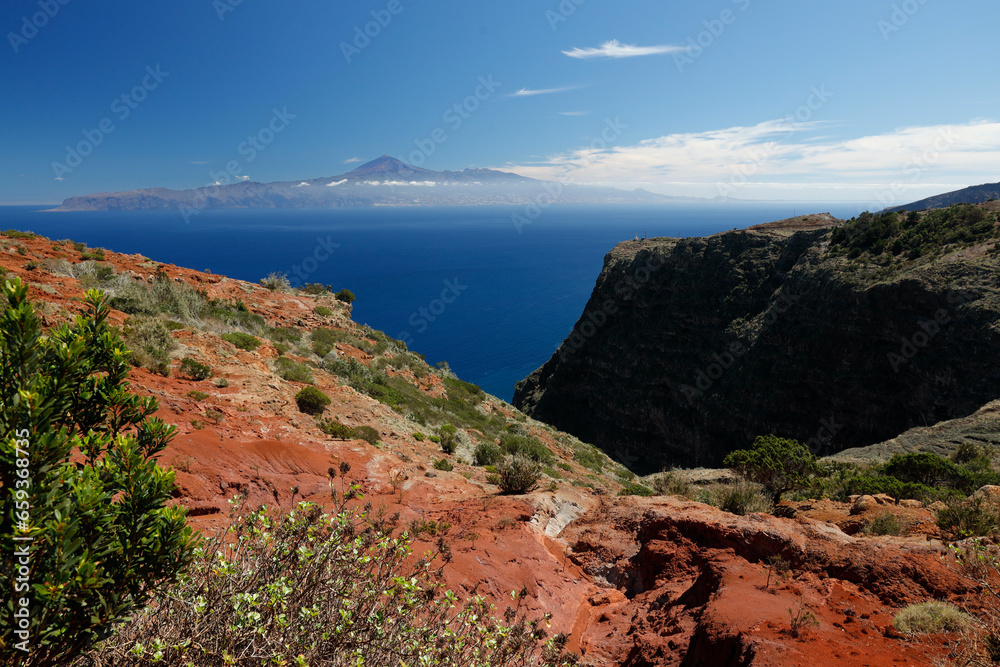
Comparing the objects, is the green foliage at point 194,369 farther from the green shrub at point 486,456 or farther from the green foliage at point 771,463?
the green foliage at point 771,463

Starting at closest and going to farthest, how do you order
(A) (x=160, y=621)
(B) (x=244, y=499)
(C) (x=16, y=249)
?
1. (A) (x=160, y=621)
2. (B) (x=244, y=499)
3. (C) (x=16, y=249)

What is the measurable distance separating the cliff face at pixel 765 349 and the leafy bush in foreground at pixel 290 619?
37388 mm

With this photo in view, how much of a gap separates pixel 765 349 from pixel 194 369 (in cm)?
4464

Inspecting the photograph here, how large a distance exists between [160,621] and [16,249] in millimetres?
22191

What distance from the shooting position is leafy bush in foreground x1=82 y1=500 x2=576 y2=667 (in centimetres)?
284

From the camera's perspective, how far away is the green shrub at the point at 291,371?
1307 cm

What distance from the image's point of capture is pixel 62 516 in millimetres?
2186

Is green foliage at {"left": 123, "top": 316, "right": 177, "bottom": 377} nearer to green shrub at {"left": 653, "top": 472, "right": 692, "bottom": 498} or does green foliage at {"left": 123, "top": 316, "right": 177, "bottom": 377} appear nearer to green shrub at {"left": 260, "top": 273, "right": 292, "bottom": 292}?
green shrub at {"left": 653, "top": 472, "right": 692, "bottom": 498}

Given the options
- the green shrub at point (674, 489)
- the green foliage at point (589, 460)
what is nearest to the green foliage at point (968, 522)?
the green shrub at point (674, 489)

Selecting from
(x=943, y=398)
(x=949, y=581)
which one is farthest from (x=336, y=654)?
(x=943, y=398)

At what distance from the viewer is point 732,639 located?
4.61 m

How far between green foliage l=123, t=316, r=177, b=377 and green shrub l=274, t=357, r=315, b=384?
269cm

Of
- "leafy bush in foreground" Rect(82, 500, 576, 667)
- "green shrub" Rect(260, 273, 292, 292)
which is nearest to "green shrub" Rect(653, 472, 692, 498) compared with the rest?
"leafy bush in foreground" Rect(82, 500, 576, 667)

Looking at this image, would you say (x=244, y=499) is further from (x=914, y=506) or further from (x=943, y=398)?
(x=943, y=398)
